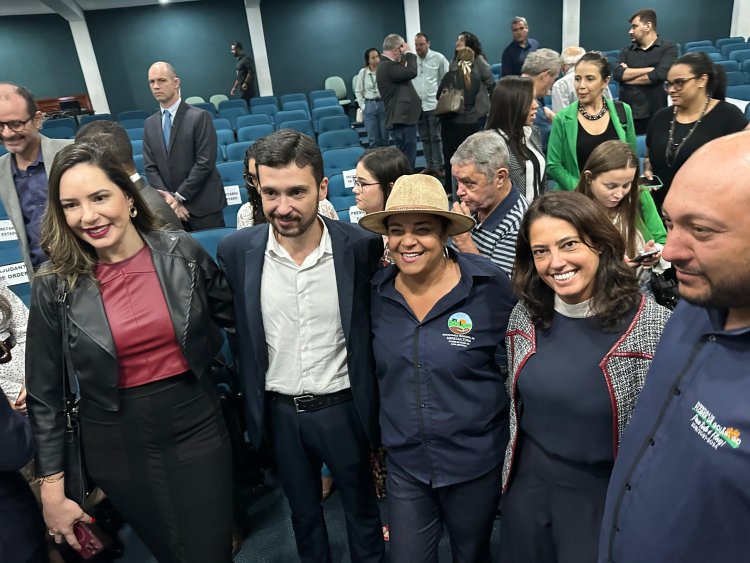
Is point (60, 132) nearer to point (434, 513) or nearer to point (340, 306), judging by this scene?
point (340, 306)

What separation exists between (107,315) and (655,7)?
15716 mm

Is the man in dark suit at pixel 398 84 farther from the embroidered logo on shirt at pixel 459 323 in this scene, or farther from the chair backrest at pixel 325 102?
the chair backrest at pixel 325 102

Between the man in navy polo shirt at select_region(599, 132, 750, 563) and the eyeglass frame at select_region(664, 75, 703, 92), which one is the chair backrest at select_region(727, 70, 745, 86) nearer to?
the eyeglass frame at select_region(664, 75, 703, 92)

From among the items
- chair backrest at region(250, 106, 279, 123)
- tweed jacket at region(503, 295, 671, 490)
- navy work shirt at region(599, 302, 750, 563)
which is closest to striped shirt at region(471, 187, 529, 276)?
tweed jacket at region(503, 295, 671, 490)

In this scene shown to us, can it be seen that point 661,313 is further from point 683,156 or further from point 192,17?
point 192,17

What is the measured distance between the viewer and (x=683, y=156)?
288cm

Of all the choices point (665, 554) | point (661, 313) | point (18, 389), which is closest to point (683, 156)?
point (661, 313)

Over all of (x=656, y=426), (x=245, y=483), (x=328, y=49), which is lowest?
(x=245, y=483)

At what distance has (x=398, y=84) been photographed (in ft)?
18.2

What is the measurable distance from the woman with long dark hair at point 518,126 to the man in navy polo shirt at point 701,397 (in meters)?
1.76

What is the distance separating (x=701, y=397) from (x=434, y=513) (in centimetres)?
97

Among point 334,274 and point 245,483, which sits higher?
point 334,274

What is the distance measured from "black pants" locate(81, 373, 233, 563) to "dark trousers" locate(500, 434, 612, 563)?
90cm

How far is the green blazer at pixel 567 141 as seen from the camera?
3.04m
